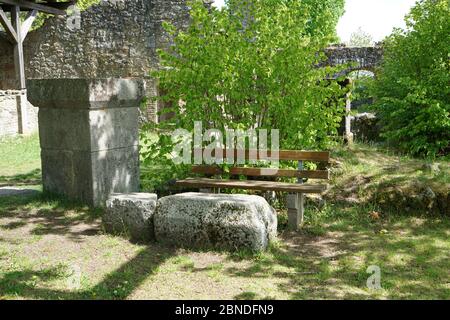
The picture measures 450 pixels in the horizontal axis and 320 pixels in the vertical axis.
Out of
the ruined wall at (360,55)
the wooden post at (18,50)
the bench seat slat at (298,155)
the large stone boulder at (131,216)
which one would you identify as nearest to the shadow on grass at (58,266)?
the large stone boulder at (131,216)

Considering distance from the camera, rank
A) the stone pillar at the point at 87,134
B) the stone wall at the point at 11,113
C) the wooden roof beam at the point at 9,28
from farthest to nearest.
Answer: the wooden roof beam at the point at 9,28 < the stone wall at the point at 11,113 < the stone pillar at the point at 87,134

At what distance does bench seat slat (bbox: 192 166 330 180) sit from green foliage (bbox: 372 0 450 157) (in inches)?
123

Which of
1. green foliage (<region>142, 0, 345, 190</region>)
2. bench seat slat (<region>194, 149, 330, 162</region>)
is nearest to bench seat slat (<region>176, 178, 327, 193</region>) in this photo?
bench seat slat (<region>194, 149, 330, 162</region>)

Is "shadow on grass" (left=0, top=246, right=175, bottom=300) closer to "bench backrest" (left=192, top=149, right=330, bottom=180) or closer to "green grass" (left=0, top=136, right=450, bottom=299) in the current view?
"green grass" (left=0, top=136, right=450, bottom=299)

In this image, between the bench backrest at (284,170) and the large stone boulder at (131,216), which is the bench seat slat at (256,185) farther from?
the large stone boulder at (131,216)

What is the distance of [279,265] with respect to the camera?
4328mm

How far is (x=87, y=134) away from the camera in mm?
5848

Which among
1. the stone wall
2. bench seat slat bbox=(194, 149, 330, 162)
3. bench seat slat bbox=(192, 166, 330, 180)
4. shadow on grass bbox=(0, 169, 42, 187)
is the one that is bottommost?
shadow on grass bbox=(0, 169, 42, 187)

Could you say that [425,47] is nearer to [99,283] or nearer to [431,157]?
[431,157]

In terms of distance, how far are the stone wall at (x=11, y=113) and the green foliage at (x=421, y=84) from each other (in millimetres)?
9827

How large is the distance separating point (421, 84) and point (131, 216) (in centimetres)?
542

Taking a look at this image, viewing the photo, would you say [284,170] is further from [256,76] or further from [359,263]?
[359,263]

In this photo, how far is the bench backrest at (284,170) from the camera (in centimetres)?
559

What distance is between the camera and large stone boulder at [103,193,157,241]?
492 centimetres
